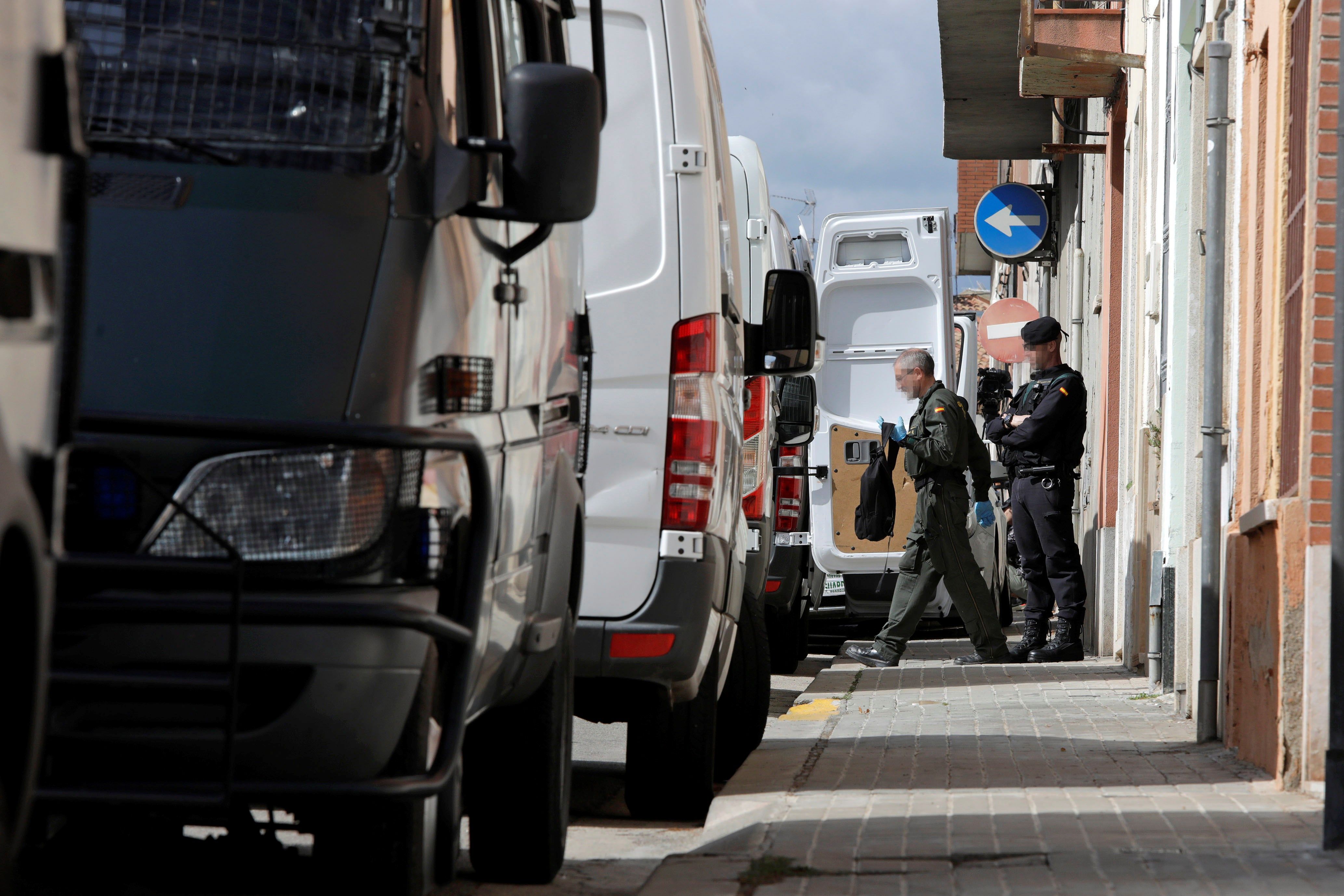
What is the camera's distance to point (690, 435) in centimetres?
620

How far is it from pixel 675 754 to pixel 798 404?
21.7ft

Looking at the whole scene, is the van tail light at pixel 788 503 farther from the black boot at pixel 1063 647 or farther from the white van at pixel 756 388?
the black boot at pixel 1063 647

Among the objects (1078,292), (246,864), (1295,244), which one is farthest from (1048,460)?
(246,864)

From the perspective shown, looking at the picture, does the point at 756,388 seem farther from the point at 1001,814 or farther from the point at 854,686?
the point at 1001,814

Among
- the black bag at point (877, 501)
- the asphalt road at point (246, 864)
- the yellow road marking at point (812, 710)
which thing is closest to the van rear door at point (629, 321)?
the asphalt road at point (246, 864)

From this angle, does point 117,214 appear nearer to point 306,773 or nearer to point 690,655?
point 306,773

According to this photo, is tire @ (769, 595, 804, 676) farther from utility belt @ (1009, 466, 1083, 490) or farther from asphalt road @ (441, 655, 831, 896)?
asphalt road @ (441, 655, 831, 896)

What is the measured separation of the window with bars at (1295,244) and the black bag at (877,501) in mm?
6754

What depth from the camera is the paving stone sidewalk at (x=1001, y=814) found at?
196 inches

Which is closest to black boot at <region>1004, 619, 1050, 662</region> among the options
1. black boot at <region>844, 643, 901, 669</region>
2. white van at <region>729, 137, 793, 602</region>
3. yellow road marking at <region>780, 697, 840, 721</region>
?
black boot at <region>844, 643, 901, 669</region>

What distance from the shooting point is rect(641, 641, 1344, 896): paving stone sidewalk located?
4.99 m

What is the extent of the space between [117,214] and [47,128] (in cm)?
103

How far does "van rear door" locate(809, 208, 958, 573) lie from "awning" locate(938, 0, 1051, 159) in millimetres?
2555

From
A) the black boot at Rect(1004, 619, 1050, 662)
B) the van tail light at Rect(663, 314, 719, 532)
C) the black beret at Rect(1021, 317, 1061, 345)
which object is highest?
the black beret at Rect(1021, 317, 1061, 345)
